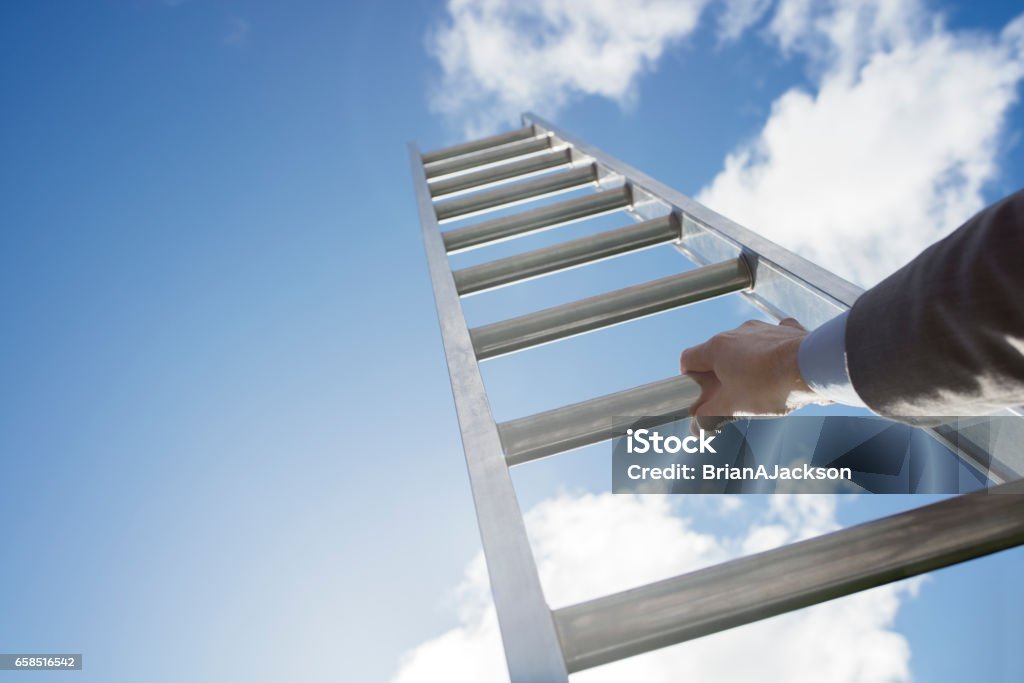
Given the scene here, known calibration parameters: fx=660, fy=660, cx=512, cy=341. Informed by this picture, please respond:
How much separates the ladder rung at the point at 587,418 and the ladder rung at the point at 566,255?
0.82 m

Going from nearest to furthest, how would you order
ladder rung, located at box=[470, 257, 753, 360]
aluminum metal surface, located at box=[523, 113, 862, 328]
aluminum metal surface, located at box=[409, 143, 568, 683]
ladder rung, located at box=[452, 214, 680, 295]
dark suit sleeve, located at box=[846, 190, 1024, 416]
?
dark suit sleeve, located at box=[846, 190, 1024, 416]
aluminum metal surface, located at box=[409, 143, 568, 683]
aluminum metal surface, located at box=[523, 113, 862, 328]
ladder rung, located at box=[470, 257, 753, 360]
ladder rung, located at box=[452, 214, 680, 295]

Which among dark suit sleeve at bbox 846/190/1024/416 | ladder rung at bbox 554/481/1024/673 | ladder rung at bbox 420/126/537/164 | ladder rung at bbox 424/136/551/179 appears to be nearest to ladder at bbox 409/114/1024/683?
ladder rung at bbox 554/481/1024/673

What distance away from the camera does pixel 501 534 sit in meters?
1.01

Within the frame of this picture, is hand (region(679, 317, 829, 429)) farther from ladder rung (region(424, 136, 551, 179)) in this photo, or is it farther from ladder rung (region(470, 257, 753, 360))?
ladder rung (region(424, 136, 551, 179))

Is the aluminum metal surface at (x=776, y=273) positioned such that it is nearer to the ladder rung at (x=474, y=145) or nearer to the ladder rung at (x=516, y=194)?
the ladder rung at (x=516, y=194)

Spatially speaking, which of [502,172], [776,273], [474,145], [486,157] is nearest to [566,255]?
[776,273]

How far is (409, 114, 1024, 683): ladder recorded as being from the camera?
81 centimetres

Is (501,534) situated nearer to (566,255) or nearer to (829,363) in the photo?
(829,363)

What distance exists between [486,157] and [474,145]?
1.29ft

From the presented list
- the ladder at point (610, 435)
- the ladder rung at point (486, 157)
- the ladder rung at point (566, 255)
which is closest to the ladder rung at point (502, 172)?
the ladder rung at point (486, 157)

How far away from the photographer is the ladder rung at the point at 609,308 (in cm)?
167

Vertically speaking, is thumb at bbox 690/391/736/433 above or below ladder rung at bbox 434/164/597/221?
below

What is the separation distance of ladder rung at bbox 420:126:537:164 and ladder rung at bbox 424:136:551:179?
153mm

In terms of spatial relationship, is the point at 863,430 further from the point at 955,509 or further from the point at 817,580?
the point at 817,580
